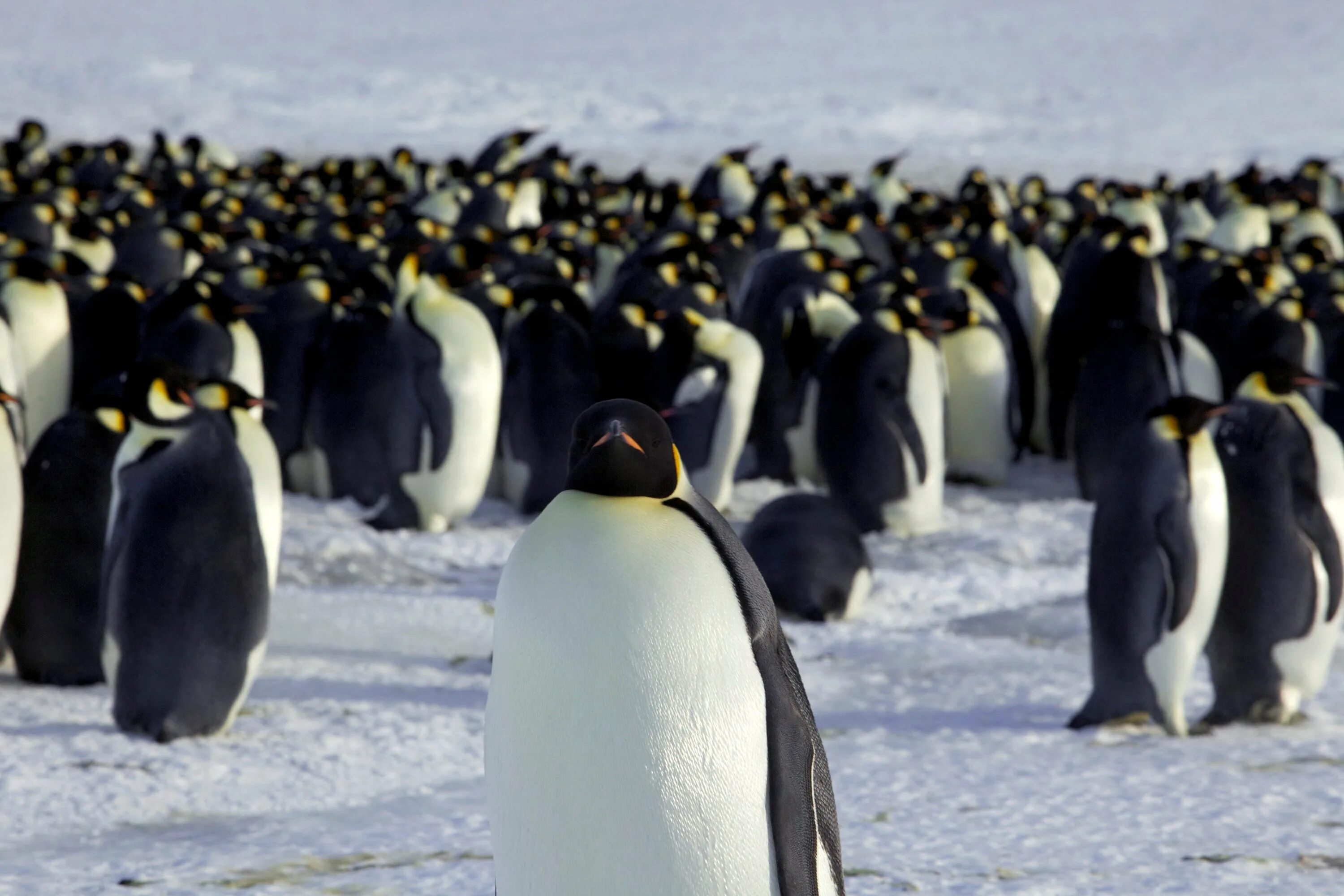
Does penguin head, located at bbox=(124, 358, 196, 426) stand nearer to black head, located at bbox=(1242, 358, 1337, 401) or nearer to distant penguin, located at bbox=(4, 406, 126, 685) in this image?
distant penguin, located at bbox=(4, 406, 126, 685)

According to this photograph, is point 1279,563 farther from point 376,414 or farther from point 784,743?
point 376,414

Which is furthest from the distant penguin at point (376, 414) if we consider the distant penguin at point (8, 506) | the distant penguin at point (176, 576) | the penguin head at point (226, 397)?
the distant penguin at point (176, 576)

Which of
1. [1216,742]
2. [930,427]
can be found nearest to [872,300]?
[930,427]

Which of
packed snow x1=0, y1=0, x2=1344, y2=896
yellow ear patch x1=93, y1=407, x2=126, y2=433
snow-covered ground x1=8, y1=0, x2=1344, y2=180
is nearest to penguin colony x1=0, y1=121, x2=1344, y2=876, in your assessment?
yellow ear patch x1=93, y1=407, x2=126, y2=433

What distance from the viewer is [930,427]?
6.67 m

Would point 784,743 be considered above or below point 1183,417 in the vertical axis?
below

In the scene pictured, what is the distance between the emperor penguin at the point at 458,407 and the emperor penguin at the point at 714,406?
771mm

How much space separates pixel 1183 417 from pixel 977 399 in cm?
368

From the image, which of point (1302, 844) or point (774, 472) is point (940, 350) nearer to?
point (774, 472)

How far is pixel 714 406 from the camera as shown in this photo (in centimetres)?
689

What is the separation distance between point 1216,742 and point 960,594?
175cm

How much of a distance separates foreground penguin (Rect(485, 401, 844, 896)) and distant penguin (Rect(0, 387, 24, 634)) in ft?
7.23

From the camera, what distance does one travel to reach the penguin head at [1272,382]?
13.9 feet

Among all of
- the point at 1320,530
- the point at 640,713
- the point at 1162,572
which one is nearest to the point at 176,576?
the point at 640,713
